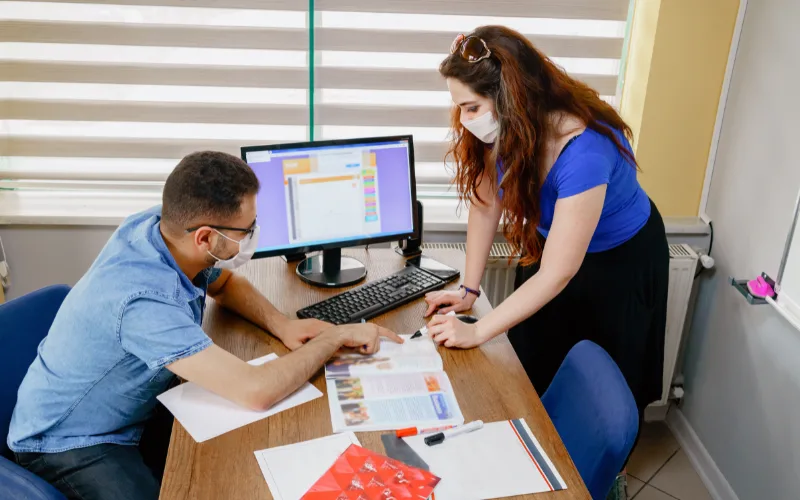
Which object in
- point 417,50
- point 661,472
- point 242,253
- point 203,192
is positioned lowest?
point 661,472

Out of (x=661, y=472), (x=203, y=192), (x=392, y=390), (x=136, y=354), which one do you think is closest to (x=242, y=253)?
(x=203, y=192)

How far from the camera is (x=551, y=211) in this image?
6.30 ft

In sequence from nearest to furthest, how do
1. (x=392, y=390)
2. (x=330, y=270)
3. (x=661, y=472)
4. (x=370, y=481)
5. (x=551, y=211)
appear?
(x=370, y=481)
(x=392, y=390)
(x=551, y=211)
(x=330, y=270)
(x=661, y=472)

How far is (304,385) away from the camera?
1.58 m

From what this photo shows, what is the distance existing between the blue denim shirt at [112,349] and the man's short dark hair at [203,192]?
0.08m

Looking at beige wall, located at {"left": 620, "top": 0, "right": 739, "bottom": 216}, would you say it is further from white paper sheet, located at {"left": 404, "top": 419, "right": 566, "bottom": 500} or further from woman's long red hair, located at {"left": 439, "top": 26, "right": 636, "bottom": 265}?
white paper sheet, located at {"left": 404, "top": 419, "right": 566, "bottom": 500}

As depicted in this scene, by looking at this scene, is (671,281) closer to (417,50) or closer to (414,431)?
(417,50)

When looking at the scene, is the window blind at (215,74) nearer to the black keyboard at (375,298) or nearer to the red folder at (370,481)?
the black keyboard at (375,298)

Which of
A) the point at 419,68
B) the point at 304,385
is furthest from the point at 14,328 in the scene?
the point at 419,68

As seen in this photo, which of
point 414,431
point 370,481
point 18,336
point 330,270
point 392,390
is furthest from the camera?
point 330,270

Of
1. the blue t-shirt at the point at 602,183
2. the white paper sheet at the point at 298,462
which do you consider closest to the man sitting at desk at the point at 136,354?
the white paper sheet at the point at 298,462

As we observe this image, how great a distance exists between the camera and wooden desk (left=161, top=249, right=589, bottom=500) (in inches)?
50.4

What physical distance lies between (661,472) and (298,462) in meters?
1.85

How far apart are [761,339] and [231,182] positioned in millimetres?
1778
